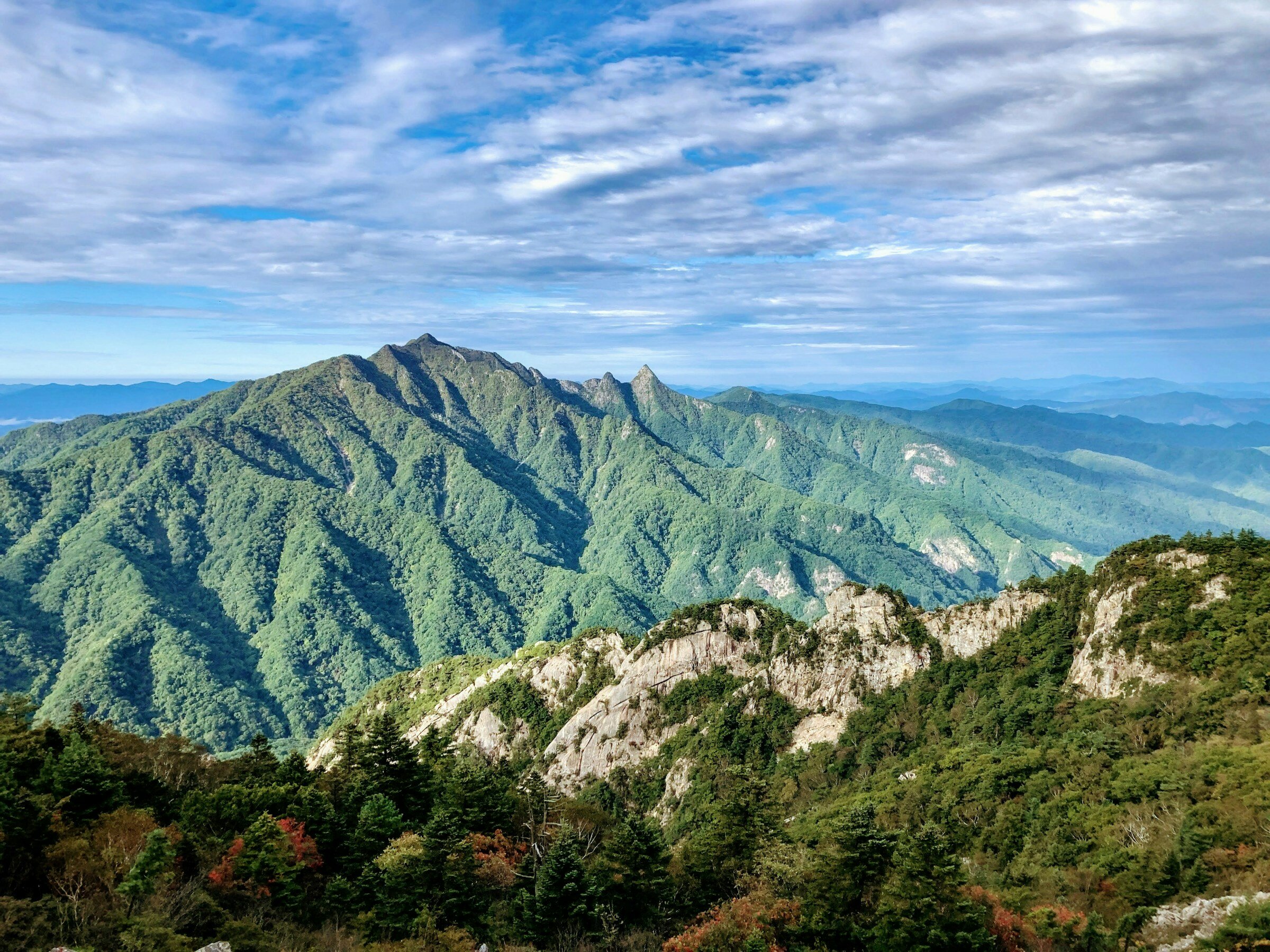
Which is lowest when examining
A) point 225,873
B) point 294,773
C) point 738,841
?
point 738,841

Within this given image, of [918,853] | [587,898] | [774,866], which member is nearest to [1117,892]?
[918,853]

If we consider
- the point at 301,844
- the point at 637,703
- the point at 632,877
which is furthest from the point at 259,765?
the point at 637,703

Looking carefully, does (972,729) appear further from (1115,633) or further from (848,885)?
(848,885)

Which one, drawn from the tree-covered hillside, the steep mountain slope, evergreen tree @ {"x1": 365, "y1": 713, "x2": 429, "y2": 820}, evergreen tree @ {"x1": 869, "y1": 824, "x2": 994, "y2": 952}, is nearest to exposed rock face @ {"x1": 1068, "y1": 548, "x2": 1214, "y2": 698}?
the steep mountain slope

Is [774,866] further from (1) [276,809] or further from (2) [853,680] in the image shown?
(2) [853,680]

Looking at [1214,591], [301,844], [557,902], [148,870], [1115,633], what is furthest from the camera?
[1115,633]
